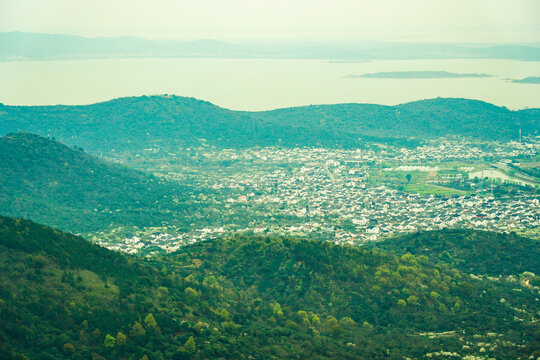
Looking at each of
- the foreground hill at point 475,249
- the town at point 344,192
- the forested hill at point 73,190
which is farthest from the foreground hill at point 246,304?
the forested hill at point 73,190

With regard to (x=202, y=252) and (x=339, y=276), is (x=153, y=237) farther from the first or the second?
(x=339, y=276)

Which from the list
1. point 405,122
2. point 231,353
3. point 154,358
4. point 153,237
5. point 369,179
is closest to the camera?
point 154,358

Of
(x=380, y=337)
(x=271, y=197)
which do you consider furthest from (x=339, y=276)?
(x=271, y=197)

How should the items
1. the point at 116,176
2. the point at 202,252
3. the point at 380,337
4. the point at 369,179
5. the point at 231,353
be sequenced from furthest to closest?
the point at 369,179, the point at 116,176, the point at 202,252, the point at 380,337, the point at 231,353

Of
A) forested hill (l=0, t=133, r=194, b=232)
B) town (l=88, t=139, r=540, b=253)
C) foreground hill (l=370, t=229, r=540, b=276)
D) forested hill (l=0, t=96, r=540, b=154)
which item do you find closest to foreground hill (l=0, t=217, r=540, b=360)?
foreground hill (l=370, t=229, r=540, b=276)

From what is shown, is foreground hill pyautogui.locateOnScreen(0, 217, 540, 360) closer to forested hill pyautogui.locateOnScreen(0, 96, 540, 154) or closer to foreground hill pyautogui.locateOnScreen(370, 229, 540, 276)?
foreground hill pyautogui.locateOnScreen(370, 229, 540, 276)

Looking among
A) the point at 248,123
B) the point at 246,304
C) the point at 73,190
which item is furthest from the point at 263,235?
the point at 248,123
